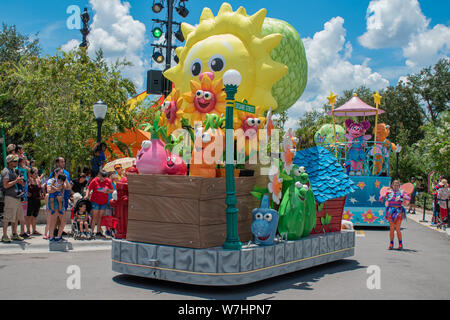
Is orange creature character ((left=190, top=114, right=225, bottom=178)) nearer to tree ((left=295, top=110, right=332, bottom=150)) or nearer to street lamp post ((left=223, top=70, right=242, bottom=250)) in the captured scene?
street lamp post ((left=223, top=70, right=242, bottom=250))

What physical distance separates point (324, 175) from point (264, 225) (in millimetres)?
2611

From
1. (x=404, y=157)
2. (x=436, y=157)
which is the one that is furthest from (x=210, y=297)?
(x=404, y=157)

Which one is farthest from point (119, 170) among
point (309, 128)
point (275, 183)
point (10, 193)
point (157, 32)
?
point (309, 128)

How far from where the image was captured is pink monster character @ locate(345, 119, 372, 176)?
15.9 m

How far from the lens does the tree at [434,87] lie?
40688 millimetres

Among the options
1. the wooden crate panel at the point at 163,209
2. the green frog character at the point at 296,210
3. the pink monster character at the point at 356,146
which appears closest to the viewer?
the wooden crate panel at the point at 163,209

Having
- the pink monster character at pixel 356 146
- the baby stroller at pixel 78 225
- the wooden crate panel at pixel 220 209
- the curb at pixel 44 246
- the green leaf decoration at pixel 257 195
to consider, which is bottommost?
the curb at pixel 44 246

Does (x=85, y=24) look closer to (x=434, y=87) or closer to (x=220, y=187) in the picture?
(x=220, y=187)

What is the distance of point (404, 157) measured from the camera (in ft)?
105

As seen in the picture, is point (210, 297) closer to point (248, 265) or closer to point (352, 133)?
point (248, 265)

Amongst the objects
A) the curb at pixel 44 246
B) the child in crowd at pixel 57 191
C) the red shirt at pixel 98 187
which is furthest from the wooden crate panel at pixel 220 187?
the red shirt at pixel 98 187

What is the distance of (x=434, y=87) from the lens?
135ft

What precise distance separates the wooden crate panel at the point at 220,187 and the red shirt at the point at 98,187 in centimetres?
468

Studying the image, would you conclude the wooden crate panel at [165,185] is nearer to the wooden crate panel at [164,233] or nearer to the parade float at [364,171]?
the wooden crate panel at [164,233]
